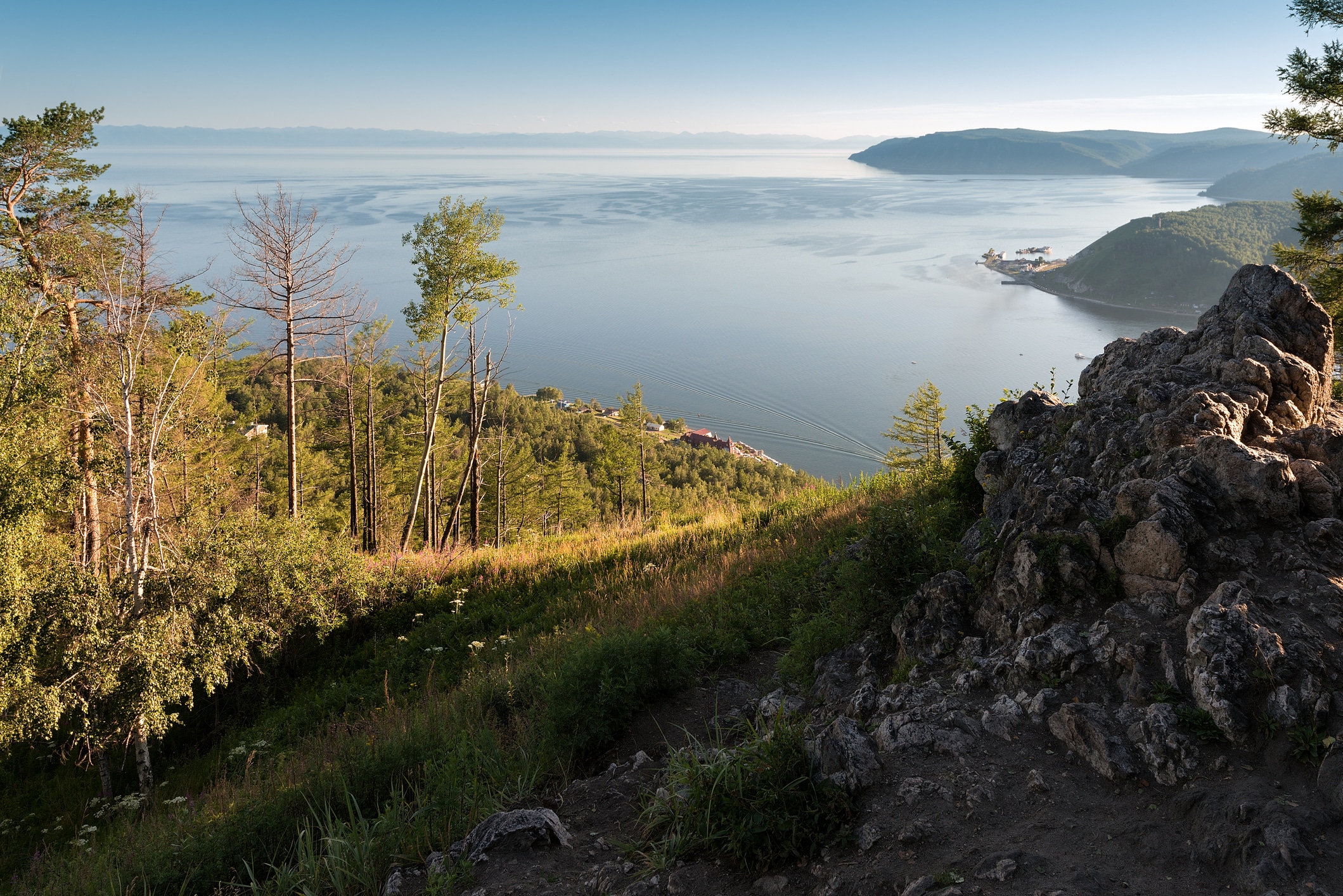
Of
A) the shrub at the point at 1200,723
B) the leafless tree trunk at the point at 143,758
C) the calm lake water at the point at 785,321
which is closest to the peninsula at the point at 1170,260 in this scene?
the calm lake water at the point at 785,321

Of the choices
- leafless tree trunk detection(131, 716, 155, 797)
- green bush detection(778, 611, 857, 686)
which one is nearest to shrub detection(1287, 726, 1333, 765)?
green bush detection(778, 611, 857, 686)

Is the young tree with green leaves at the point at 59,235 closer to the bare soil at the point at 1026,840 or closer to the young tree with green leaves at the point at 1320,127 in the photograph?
Result: the bare soil at the point at 1026,840

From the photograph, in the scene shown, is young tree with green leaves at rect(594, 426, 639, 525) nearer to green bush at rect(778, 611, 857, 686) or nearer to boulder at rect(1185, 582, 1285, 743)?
green bush at rect(778, 611, 857, 686)

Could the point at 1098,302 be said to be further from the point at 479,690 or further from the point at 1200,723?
the point at 1200,723

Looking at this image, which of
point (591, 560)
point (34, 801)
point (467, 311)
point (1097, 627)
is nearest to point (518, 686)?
point (1097, 627)

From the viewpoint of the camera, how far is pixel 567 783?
511 cm

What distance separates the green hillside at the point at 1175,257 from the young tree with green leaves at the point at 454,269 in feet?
253

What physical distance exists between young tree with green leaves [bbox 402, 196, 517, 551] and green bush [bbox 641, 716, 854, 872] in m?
19.3

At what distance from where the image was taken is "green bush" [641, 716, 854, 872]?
3.60 m

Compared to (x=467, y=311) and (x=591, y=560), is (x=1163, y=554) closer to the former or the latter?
(x=591, y=560)

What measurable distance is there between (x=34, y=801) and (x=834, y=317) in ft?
299

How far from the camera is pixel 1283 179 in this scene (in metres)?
177

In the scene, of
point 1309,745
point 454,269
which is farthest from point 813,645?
point 454,269

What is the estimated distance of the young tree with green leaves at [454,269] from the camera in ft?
72.6
